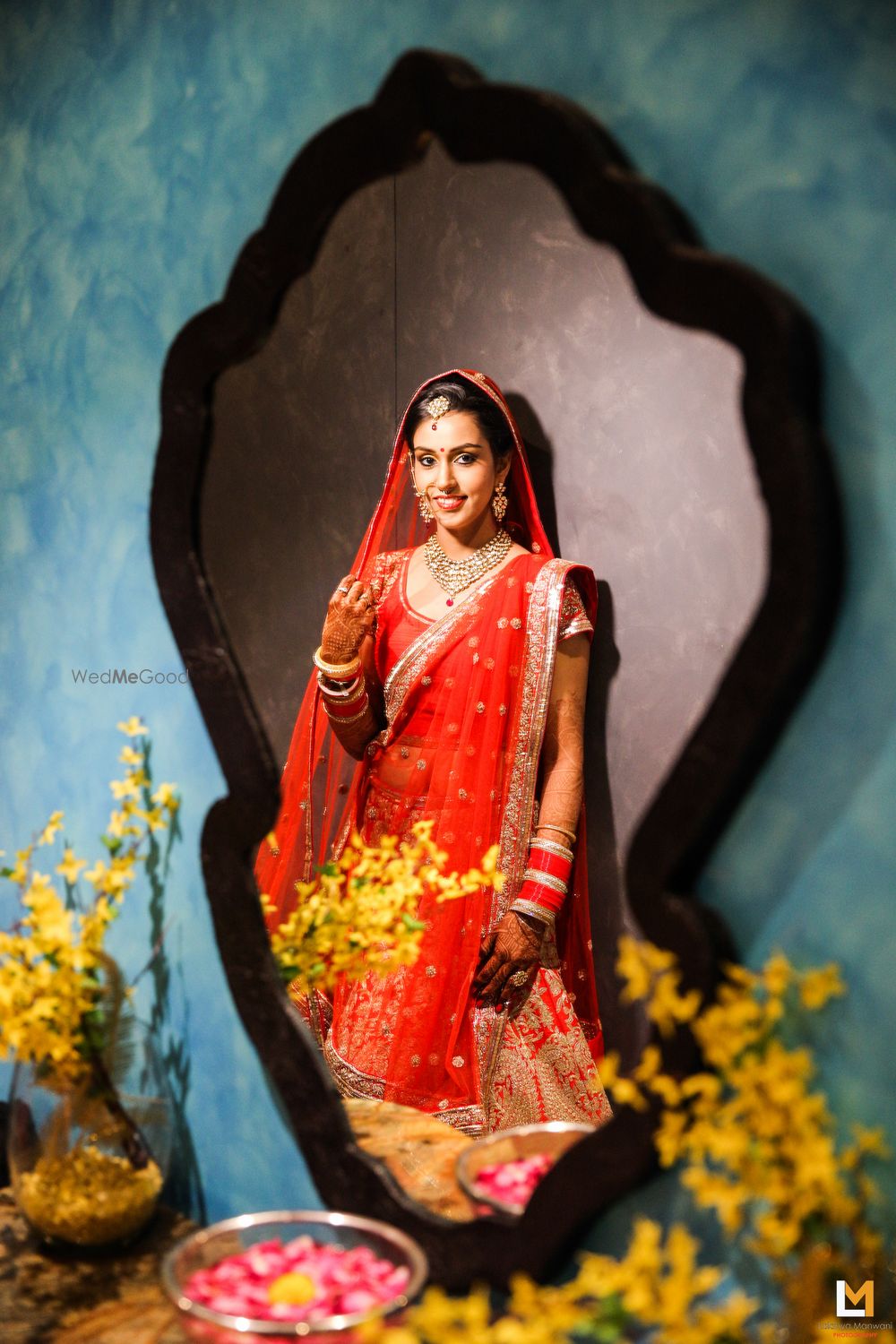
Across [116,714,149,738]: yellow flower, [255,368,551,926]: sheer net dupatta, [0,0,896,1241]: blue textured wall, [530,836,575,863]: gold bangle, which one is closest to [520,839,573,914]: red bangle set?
[530,836,575,863]: gold bangle

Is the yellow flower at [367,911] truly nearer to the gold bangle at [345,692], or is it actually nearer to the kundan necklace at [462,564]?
the gold bangle at [345,692]

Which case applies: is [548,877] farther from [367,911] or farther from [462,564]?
[462,564]

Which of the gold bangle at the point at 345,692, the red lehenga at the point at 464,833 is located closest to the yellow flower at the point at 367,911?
the red lehenga at the point at 464,833

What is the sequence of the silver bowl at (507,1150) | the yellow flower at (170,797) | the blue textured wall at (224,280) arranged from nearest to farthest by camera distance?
the blue textured wall at (224,280)
the silver bowl at (507,1150)
the yellow flower at (170,797)

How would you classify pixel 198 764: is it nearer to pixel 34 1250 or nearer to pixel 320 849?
pixel 320 849

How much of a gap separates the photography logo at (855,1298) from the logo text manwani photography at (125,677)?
69 cm

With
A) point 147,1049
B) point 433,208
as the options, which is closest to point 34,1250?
point 147,1049

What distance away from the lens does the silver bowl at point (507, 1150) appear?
34.2 inches

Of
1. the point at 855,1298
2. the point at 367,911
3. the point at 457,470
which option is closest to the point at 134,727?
the point at 367,911

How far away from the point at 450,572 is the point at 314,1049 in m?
0.46

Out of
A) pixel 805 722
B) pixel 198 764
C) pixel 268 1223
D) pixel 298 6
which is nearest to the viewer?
pixel 805 722

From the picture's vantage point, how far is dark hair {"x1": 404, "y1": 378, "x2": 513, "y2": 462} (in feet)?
3.87

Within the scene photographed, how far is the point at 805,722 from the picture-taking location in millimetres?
756

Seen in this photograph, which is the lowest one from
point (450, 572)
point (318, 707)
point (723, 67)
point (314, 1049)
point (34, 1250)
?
point (34, 1250)
